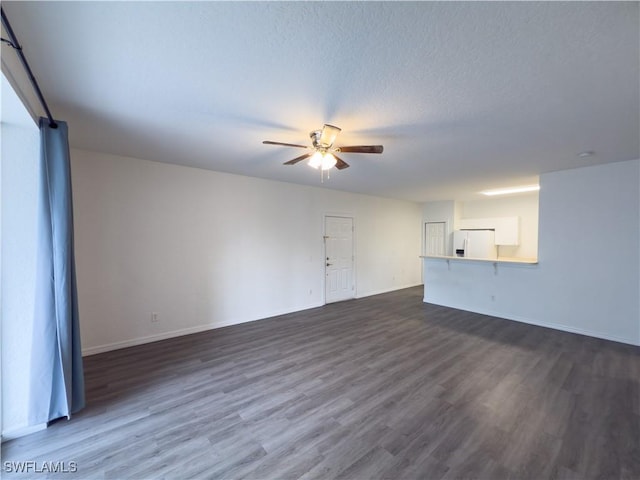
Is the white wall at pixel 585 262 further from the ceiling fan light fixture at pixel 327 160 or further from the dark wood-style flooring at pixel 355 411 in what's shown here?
the ceiling fan light fixture at pixel 327 160

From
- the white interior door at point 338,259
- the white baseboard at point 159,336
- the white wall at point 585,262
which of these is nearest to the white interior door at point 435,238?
the white wall at point 585,262

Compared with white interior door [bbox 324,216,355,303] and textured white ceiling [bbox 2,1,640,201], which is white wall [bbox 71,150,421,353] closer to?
white interior door [bbox 324,216,355,303]

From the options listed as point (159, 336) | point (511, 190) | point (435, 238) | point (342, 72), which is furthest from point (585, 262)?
point (159, 336)

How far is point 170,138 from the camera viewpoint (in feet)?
9.41

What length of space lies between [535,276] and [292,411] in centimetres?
474

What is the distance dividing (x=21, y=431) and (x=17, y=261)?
4.37 ft

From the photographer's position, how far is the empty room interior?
146cm

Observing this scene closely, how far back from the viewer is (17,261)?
1989 mm

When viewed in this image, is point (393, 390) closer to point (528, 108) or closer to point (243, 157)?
point (528, 108)

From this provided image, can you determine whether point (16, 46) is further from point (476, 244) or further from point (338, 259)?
point (476, 244)

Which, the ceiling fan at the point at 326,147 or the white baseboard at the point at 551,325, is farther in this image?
the white baseboard at the point at 551,325

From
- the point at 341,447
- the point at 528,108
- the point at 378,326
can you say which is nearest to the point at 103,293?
the point at 341,447

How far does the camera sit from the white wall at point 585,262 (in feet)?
12.0

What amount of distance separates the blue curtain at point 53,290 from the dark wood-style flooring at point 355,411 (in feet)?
0.93
